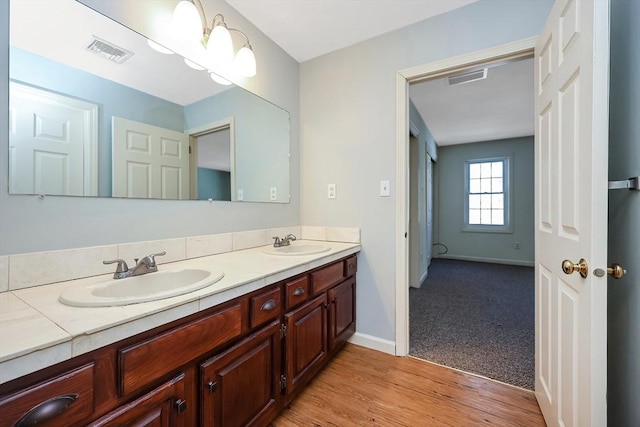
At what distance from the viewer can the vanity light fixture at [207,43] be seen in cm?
136

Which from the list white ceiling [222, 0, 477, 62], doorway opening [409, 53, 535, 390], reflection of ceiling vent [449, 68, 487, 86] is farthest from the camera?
reflection of ceiling vent [449, 68, 487, 86]

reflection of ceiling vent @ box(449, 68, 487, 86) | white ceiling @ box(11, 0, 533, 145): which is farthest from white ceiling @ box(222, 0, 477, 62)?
reflection of ceiling vent @ box(449, 68, 487, 86)

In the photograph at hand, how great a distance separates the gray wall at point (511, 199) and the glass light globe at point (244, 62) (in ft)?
16.4

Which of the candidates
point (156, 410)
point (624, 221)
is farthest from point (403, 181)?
point (156, 410)

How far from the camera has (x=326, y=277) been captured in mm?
1649

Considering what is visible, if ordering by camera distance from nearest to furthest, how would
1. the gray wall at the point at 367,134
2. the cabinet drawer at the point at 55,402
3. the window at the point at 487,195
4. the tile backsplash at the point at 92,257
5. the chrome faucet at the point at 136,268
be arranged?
1. the cabinet drawer at the point at 55,402
2. the tile backsplash at the point at 92,257
3. the chrome faucet at the point at 136,268
4. the gray wall at the point at 367,134
5. the window at the point at 487,195

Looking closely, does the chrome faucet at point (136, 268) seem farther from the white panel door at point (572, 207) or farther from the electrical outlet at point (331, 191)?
the white panel door at point (572, 207)

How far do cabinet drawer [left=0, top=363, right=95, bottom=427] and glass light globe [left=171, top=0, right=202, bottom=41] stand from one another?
151cm

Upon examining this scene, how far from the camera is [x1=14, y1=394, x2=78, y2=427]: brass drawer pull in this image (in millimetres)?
551

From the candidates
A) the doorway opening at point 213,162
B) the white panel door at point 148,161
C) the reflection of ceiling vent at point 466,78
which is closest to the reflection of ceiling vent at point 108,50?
the white panel door at point 148,161

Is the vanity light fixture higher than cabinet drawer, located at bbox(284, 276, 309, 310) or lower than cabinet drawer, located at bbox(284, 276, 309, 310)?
higher

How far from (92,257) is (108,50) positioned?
900 millimetres

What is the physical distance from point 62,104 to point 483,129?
5179 mm

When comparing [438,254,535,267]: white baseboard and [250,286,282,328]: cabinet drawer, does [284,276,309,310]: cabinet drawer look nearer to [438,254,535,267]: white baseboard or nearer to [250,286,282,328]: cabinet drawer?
[250,286,282,328]: cabinet drawer
